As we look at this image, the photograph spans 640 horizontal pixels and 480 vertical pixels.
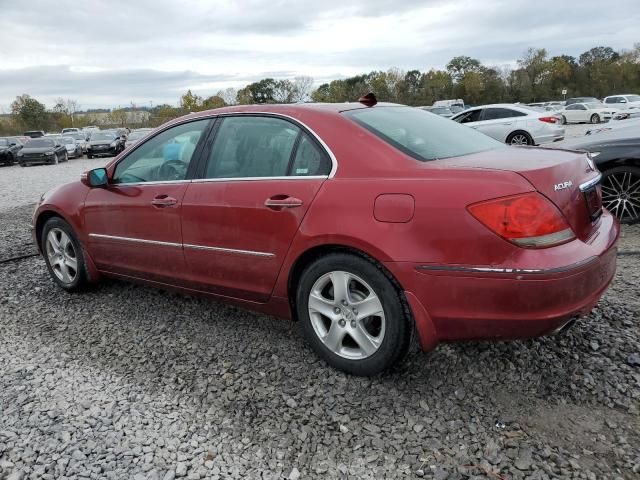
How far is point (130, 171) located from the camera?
13.5 feet

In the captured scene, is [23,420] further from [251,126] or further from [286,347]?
[251,126]

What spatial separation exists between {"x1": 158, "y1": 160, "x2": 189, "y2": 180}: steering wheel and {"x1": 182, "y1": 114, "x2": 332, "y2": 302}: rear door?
18 centimetres

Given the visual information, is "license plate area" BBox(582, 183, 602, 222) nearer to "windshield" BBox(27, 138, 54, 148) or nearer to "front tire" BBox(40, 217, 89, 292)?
"front tire" BBox(40, 217, 89, 292)

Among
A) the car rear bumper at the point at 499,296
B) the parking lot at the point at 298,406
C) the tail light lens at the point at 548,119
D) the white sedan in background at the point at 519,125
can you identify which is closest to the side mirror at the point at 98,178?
the parking lot at the point at 298,406

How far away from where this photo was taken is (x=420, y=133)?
325 centimetres

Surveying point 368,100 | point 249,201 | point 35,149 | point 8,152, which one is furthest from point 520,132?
point 8,152

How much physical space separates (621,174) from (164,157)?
4698mm

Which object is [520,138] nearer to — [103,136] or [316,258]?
[316,258]

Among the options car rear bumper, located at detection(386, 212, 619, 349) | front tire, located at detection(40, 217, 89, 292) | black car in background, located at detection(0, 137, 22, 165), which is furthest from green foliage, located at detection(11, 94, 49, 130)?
car rear bumper, located at detection(386, 212, 619, 349)

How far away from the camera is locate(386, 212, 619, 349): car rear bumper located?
241 centimetres

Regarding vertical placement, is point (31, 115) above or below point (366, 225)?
above

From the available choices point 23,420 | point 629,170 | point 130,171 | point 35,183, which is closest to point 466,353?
point 23,420

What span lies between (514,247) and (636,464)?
102 centimetres

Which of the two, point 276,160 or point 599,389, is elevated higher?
point 276,160
